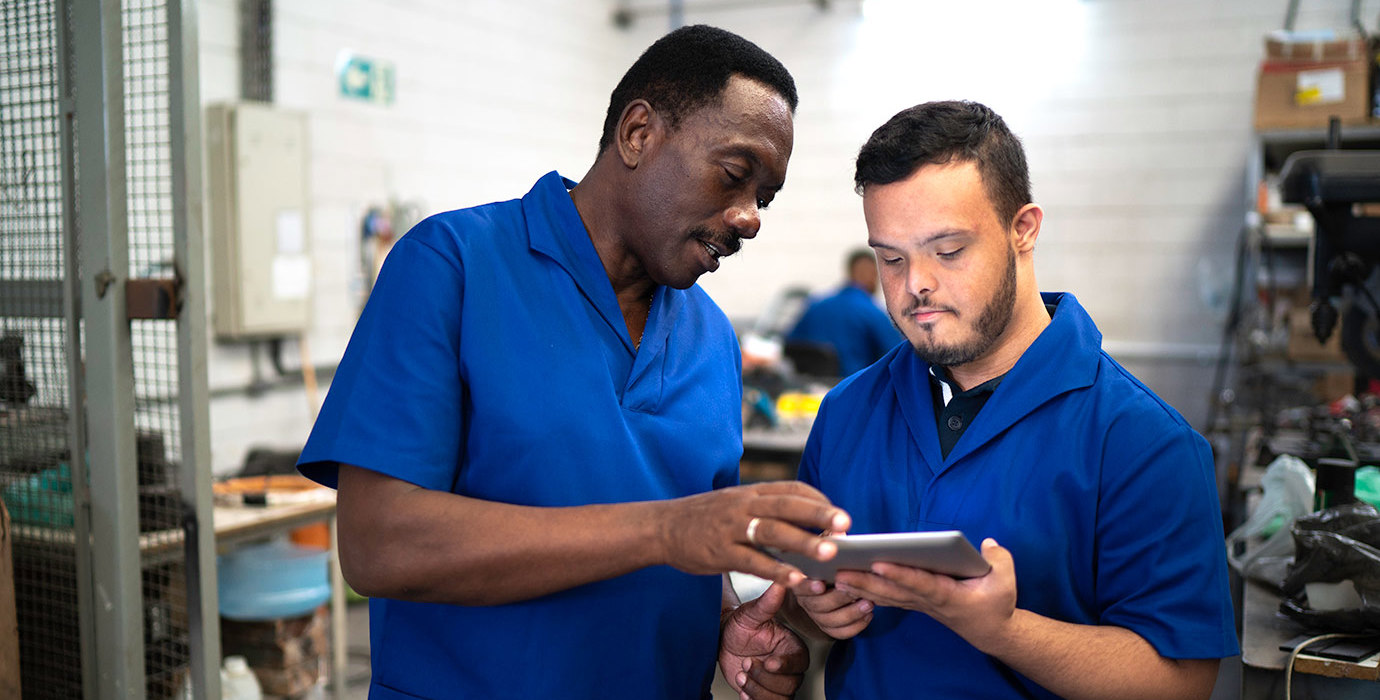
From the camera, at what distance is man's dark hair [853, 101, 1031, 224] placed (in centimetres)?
126

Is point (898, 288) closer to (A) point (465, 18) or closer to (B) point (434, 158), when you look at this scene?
(B) point (434, 158)

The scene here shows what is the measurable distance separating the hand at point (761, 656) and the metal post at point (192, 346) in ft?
3.52

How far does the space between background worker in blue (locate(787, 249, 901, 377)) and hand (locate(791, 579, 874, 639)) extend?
4.42 meters

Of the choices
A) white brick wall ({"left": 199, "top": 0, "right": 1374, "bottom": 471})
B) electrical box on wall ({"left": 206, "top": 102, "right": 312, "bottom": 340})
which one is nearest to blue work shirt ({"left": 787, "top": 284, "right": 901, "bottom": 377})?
white brick wall ({"left": 199, "top": 0, "right": 1374, "bottom": 471})

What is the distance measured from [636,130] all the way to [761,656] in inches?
28.9

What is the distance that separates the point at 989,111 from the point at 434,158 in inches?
191

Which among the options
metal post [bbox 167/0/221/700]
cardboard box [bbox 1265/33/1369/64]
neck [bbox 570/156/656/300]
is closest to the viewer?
neck [bbox 570/156/656/300]

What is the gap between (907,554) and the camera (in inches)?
41.1

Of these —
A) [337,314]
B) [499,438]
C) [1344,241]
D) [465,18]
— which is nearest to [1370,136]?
[1344,241]

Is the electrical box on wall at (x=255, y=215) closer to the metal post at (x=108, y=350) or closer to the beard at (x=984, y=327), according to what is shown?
the metal post at (x=108, y=350)

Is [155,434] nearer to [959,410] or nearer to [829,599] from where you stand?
[829,599]

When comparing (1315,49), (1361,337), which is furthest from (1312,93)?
(1361,337)

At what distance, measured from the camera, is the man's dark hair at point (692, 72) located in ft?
4.27

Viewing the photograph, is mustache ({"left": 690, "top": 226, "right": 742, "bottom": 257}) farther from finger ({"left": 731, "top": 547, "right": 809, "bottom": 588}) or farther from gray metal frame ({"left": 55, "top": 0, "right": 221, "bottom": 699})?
gray metal frame ({"left": 55, "top": 0, "right": 221, "bottom": 699})
